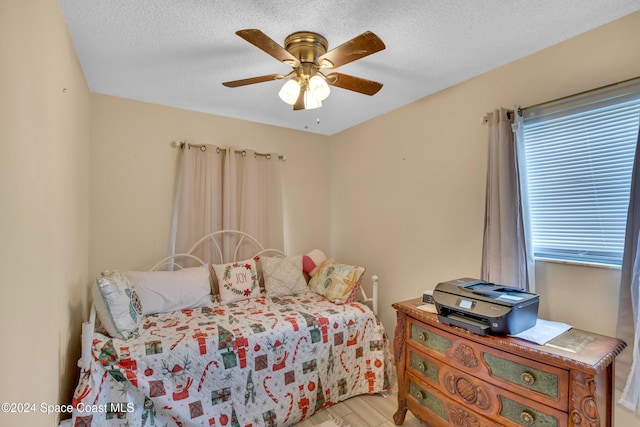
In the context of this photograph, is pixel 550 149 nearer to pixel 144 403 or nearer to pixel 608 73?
pixel 608 73

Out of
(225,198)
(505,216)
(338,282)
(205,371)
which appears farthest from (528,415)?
(225,198)

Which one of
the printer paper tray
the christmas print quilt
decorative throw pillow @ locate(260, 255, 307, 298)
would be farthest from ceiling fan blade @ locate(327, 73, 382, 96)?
decorative throw pillow @ locate(260, 255, 307, 298)

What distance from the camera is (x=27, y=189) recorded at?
1.06m

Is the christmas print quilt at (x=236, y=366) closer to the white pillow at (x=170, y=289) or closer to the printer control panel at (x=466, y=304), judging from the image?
the white pillow at (x=170, y=289)

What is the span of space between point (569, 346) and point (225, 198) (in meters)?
2.71

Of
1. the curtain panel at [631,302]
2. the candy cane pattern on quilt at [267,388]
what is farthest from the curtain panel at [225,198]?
the curtain panel at [631,302]

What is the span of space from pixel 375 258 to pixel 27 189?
2614mm

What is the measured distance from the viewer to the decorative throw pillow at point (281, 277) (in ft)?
9.37

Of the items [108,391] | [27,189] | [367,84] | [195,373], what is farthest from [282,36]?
[108,391]

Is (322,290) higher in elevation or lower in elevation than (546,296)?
lower

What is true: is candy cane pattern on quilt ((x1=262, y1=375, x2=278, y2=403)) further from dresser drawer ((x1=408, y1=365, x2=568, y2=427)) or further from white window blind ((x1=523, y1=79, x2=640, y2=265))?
white window blind ((x1=523, y1=79, x2=640, y2=265))

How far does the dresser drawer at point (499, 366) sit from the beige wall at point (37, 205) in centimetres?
187

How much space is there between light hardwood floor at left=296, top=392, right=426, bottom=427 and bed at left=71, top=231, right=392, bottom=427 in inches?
2.2

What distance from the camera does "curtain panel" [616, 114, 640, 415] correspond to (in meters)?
1.42
